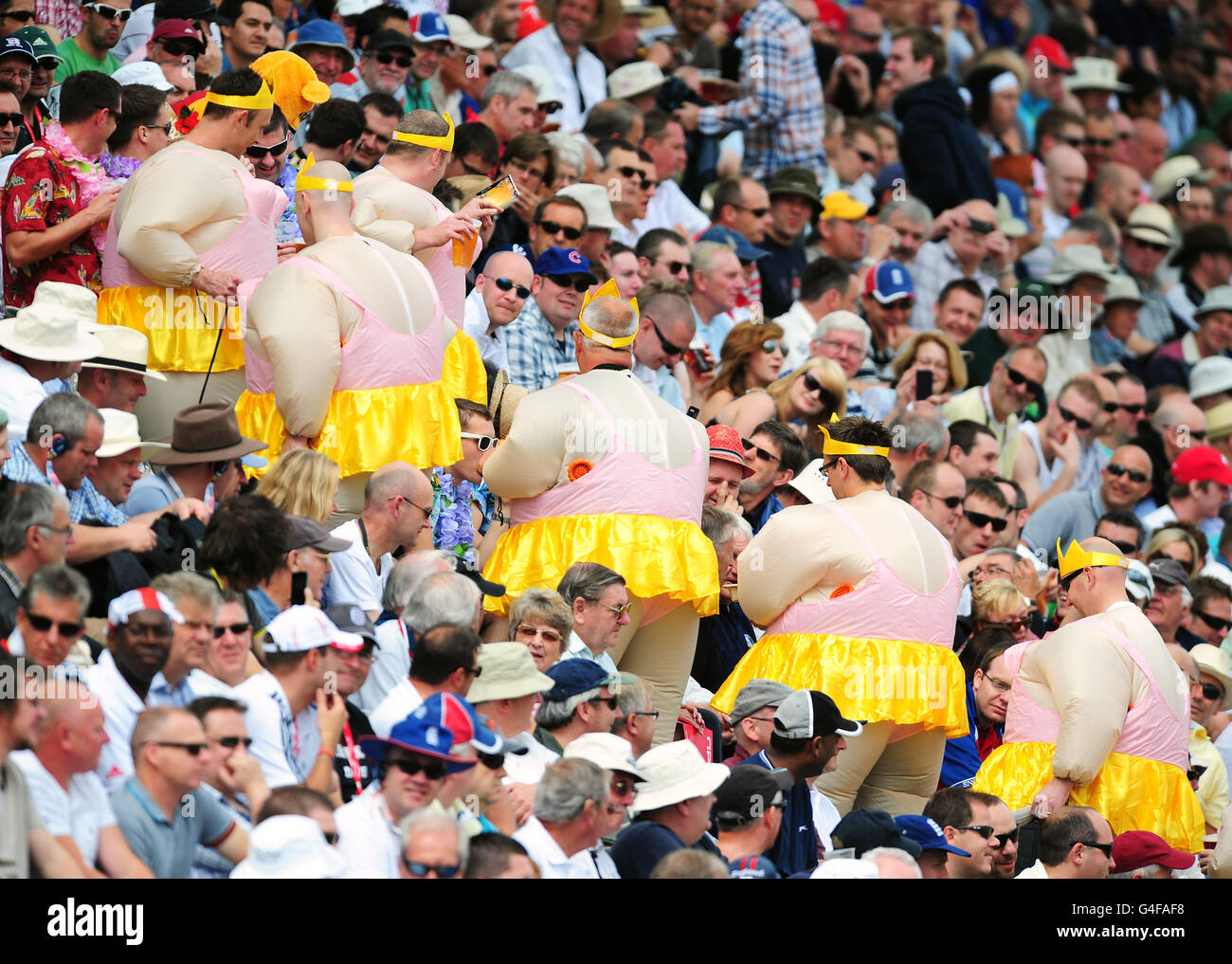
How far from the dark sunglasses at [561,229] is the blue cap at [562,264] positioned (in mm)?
554

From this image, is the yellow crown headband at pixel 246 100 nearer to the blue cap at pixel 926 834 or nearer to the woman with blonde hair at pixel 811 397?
the woman with blonde hair at pixel 811 397

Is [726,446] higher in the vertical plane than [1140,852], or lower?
higher

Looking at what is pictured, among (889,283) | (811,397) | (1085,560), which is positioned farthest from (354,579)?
(889,283)

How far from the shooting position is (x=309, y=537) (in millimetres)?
6781

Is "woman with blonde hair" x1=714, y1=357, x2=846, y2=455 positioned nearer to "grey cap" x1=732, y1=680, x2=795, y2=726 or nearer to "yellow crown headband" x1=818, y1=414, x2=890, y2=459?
"yellow crown headband" x1=818, y1=414, x2=890, y2=459

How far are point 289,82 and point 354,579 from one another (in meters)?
3.12

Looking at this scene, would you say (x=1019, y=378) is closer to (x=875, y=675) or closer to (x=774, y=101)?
(x=774, y=101)

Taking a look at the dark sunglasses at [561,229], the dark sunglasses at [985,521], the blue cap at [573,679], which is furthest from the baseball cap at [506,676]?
the dark sunglasses at [985,521]

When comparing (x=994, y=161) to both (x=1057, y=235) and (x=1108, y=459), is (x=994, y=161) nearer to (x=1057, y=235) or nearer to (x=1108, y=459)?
(x=1057, y=235)

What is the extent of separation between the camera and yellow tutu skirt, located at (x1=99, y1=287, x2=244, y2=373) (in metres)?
8.20

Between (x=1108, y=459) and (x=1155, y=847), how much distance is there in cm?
505

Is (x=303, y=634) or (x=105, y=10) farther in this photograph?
(x=105, y=10)
